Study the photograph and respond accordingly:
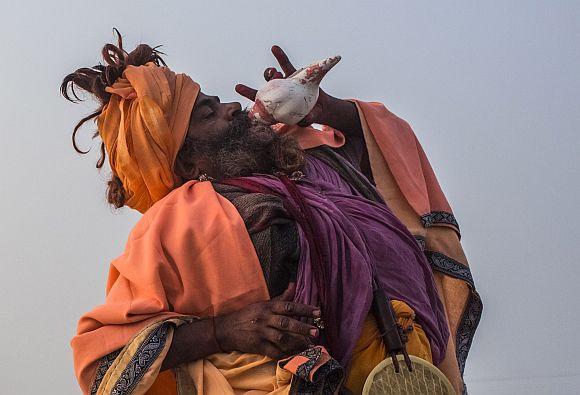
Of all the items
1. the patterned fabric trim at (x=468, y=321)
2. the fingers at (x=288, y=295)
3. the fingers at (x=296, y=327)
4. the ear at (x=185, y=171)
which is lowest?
the patterned fabric trim at (x=468, y=321)

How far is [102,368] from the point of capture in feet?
8.54

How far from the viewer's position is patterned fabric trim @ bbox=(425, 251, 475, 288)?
3.37 m

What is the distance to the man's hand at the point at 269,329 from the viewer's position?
254 centimetres

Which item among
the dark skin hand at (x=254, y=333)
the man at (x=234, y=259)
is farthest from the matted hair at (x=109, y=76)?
the dark skin hand at (x=254, y=333)

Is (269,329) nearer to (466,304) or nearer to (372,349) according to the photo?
(372,349)

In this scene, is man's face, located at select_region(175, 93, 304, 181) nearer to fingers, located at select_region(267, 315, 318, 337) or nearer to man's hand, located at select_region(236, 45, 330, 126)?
man's hand, located at select_region(236, 45, 330, 126)

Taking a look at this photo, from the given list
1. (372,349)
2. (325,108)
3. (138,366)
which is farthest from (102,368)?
(325,108)

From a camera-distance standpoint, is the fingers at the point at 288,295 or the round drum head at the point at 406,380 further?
the fingers at the point at 288,295

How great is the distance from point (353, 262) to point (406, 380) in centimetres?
34

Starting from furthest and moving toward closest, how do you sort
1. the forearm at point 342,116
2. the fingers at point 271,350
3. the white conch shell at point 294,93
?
the forearm at point 342,116 → the white conch shell at point 294,93 → the fingers at point 271,350

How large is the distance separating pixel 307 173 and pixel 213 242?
1.68ft

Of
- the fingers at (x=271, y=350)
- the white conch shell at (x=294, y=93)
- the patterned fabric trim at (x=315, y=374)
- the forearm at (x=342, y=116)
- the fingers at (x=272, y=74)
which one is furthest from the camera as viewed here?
the forearm at (x=342, y=116)

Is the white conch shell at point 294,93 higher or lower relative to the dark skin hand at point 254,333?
higher

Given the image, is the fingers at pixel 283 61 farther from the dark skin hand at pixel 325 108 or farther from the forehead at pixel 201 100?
the forehead at pixel 201 100
